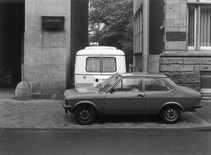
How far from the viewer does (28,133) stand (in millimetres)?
7578

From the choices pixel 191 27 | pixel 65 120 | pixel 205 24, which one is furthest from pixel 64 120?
pixel 205 24

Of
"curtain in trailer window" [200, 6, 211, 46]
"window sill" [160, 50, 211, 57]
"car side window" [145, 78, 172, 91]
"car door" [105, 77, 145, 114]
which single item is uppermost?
"curtain in trailer window" [200, 6, 211, 46]

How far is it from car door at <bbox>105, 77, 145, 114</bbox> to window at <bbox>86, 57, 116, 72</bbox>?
2661mm

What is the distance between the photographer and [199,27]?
12828 millimetres

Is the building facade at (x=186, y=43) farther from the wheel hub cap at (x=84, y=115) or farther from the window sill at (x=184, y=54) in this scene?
the wheel hub cap at (x=84, y=115)

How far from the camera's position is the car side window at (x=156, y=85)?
8717mm

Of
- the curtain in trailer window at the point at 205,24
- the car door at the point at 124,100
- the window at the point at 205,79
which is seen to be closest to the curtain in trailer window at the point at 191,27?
the curtain in trailer window at the point at 205,24

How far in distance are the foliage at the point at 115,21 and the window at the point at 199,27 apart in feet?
60.2

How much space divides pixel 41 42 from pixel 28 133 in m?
6.05

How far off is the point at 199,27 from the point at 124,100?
20.1 ft

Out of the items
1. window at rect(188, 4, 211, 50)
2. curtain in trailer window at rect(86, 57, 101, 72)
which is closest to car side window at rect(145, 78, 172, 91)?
curtain in trailer window at rect(86, 57, 101, 72)

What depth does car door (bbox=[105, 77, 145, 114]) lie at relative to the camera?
27.6 ft

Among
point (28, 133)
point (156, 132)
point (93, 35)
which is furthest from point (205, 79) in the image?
point (93, 35)

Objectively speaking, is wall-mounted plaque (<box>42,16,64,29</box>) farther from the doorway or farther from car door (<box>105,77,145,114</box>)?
the doorway
